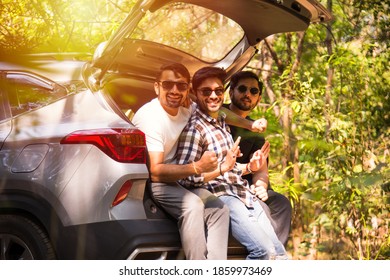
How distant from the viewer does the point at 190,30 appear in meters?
7.77

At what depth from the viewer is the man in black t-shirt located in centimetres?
425

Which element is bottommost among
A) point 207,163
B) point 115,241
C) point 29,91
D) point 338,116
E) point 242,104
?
point 115,241

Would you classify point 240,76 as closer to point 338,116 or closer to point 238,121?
point 238,121

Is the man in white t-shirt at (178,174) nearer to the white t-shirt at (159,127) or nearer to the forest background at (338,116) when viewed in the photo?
the white t-shirt at (159,127)

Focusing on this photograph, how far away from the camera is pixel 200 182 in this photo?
12.5 feet

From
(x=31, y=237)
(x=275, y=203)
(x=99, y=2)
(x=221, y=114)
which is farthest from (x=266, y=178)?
(x=99, y=2)

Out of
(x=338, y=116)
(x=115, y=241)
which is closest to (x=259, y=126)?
(x=115, y=241)

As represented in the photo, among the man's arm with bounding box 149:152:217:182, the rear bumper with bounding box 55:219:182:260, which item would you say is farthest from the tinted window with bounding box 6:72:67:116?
the rear bumper with bounding box 55:219:182:260

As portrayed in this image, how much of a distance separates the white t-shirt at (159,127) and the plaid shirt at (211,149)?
1.6 inches

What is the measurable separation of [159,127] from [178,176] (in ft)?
0.79

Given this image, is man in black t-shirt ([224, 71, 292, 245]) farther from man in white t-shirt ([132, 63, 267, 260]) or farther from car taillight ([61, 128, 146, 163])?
car taillight ([61, 128, 146, 163])
